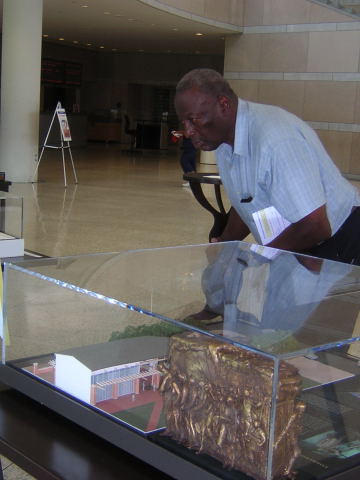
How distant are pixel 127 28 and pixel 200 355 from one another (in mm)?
19637

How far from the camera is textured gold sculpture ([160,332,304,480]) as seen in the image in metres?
1.06

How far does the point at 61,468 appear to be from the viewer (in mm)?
1269

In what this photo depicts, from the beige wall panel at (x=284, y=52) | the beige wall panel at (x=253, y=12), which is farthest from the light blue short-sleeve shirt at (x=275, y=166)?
the beige wall panel at (x=253, y=12)

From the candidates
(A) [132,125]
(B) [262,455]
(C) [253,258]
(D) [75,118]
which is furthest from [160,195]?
(A) [132,125]

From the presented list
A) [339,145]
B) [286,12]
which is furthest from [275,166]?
[286,12]

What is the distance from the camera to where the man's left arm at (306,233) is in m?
2.07

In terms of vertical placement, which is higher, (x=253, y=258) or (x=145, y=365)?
(x=253, y=258)

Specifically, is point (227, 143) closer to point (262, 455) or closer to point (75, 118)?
point (262, 455)

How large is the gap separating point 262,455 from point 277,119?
1272mm

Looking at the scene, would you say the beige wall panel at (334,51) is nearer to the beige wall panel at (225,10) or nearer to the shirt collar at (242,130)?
the beige wall panel at (225,10)

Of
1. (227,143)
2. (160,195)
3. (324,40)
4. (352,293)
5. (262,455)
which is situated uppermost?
(324,40)

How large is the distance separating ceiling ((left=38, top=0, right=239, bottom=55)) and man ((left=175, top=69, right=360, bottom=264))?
13.1 metres

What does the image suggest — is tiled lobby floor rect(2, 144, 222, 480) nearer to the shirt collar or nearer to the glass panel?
the glass panel

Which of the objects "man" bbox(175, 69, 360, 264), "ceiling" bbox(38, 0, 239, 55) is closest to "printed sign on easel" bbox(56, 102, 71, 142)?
"ceiling" bbox(38, 0, 239, 55)
